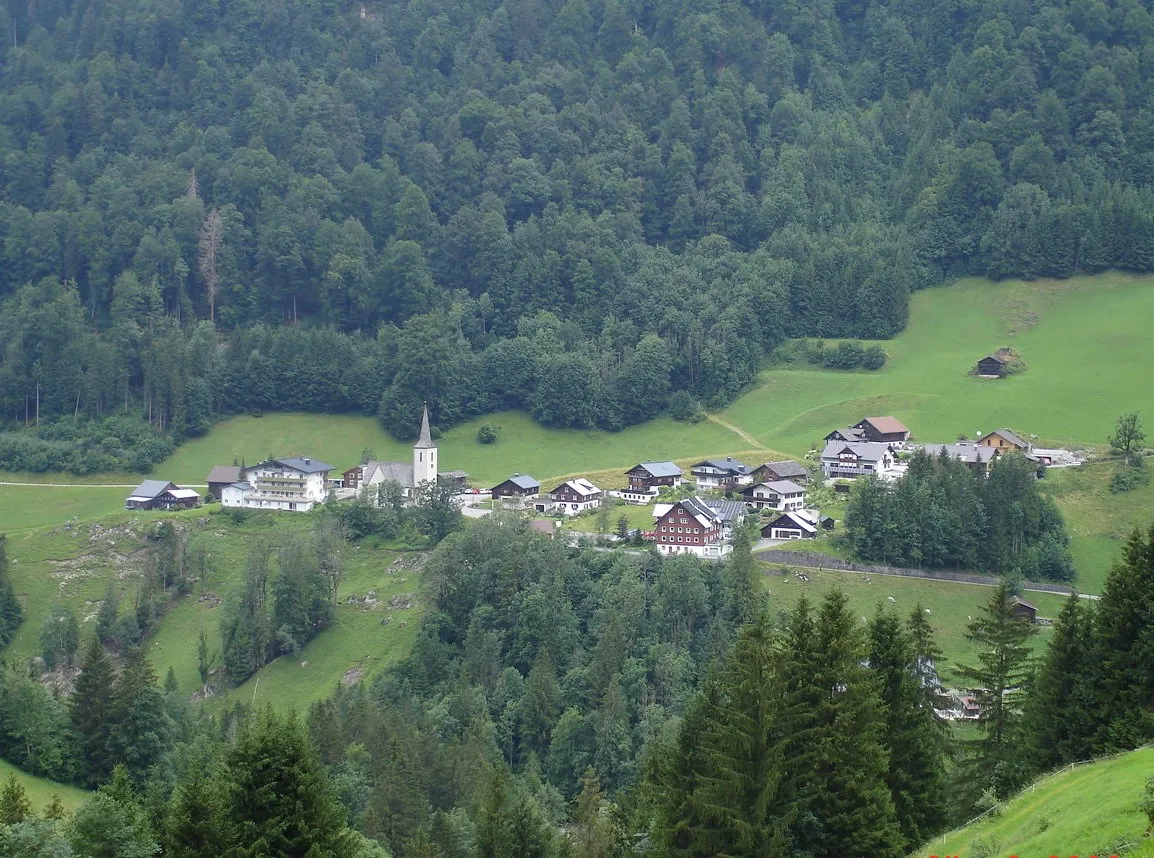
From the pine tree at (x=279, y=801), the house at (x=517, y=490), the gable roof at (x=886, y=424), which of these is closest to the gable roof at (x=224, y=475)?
the house at (x=517, y=490)

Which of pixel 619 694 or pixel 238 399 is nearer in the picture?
pixel 619 694

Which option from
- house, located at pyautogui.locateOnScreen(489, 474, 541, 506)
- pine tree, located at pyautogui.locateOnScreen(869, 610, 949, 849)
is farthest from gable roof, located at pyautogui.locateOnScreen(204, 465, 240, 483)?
pine tree, located at pyautogui.locateOnScreen(869, 610, 949, 849)

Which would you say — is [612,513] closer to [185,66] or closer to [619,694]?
[619,694]

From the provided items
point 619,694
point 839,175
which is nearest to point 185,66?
point 839,175

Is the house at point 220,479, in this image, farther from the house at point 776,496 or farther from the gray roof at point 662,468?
the house at point 776,496

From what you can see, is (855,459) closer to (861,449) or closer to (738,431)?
(861,449)

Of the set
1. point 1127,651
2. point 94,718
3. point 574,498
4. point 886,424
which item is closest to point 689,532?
point 574,498

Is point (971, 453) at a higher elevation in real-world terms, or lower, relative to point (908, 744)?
higher
